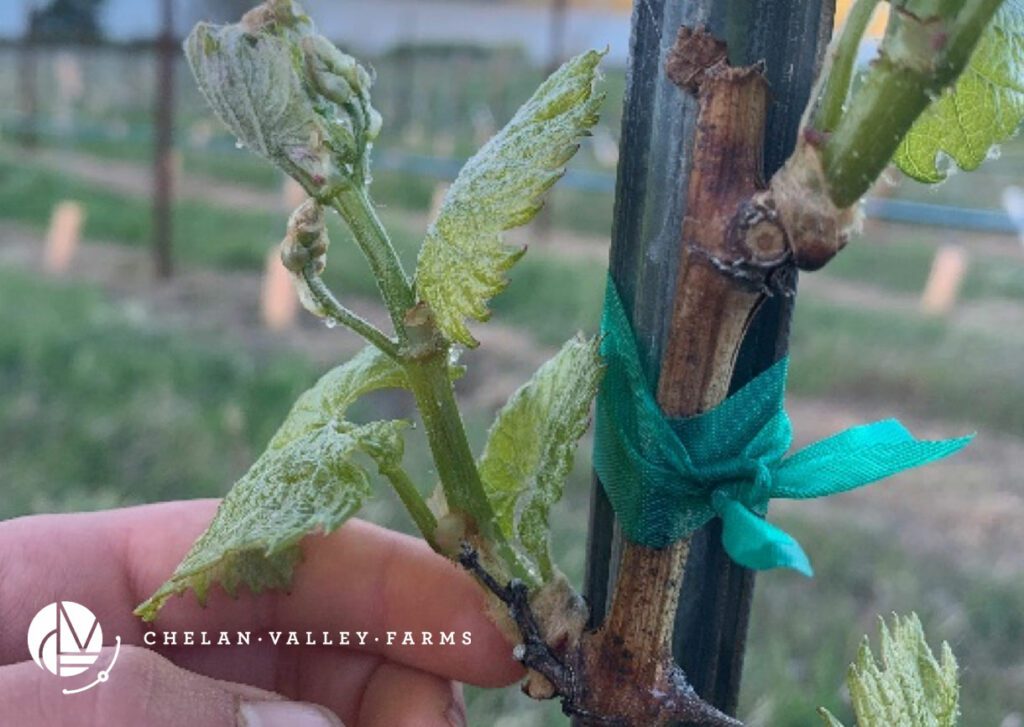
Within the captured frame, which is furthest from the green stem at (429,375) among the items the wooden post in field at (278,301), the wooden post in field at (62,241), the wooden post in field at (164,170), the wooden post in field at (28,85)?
the wooden post in field at (28,85)

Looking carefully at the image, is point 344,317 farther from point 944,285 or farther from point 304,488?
point 944,285

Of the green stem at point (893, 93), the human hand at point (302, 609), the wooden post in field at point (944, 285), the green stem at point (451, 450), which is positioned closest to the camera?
the green stem at point (893, 93)

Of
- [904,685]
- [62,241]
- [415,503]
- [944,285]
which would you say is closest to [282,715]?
[415,503]

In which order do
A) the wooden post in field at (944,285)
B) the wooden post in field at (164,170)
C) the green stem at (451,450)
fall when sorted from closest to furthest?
the green stem at (451,450) → the wooden post in field at (944,285) → the wooden post in field at (164,170)

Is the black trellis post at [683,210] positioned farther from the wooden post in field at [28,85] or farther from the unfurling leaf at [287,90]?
the wooden post in field at [28,85]

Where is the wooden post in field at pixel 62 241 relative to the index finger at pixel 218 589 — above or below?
below

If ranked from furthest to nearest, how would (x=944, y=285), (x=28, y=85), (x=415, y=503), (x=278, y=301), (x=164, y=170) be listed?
(x=28, y=85) < (x=164, y=170) < (x=944, y=285) < (x=278, y=301) < (x=415, y=503)

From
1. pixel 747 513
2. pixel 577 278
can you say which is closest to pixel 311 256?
pixel 747 513
